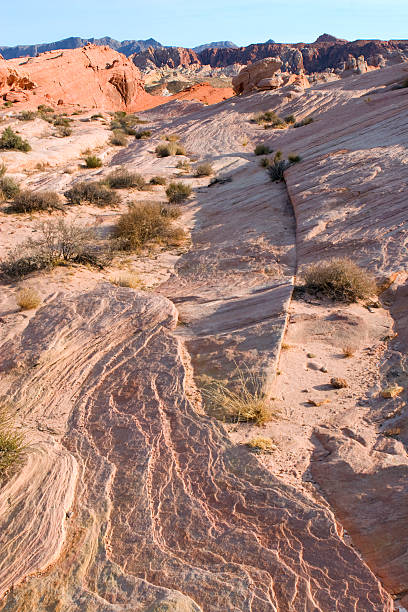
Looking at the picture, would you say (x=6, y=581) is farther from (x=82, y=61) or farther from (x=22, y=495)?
(x=82, y=61)

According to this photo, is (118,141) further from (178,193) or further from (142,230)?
(142,230)

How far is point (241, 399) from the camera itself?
4.48 m

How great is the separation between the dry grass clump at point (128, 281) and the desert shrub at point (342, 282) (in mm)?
3151

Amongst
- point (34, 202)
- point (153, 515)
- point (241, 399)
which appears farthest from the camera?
point (34, 202)

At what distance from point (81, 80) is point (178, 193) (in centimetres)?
3409

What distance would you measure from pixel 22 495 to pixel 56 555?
0.67 metres

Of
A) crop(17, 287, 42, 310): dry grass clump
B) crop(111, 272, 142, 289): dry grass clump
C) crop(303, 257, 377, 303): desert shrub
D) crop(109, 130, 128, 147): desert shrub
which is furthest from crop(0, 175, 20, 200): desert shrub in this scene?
crop(109, 130, 128, 147): desert shrub

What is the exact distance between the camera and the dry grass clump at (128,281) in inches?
314

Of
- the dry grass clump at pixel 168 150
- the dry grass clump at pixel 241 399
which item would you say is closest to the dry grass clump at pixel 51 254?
the dry grass clump at pixel 241 399

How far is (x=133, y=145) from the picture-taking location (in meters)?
23.1

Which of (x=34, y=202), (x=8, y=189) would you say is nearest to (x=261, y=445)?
(x=34, y=202)

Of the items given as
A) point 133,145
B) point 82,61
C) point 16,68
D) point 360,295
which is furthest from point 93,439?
point 82,61

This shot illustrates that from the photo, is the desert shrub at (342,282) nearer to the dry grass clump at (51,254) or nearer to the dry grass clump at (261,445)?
the dry grass clump at (261,445)

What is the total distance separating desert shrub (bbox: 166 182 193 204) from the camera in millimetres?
13898
